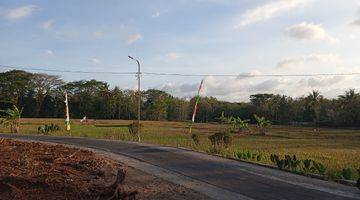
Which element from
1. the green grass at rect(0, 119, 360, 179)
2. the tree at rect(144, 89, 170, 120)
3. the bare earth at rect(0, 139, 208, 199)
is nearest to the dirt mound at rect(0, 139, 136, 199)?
the bare earth at rect(0, 139, 208, 199)

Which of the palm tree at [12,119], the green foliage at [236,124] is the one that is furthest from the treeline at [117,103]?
the palm tree at [12,119]

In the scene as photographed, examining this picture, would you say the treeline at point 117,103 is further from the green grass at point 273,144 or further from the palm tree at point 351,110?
the green grass at point 273,144

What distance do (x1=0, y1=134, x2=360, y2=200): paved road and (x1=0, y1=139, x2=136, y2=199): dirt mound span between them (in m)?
2.40

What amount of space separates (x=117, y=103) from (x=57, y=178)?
107611 mm

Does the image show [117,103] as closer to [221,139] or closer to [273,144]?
[273,144]

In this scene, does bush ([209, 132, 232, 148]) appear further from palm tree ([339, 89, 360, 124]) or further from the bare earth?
palm tree ([339, 89, 360, 124])

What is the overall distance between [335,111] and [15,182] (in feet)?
332

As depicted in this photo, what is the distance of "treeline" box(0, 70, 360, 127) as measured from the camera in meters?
109

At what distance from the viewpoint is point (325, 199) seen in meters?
12.3

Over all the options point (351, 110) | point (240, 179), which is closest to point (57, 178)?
point (240, 179)

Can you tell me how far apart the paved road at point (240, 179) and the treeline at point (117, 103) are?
3387 inches

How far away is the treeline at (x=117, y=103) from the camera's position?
109 metres

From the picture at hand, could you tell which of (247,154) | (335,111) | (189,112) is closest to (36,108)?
(189,112)

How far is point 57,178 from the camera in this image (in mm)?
13273
